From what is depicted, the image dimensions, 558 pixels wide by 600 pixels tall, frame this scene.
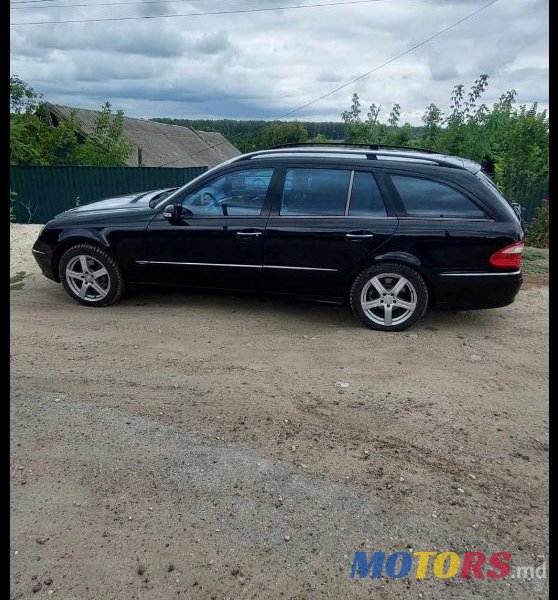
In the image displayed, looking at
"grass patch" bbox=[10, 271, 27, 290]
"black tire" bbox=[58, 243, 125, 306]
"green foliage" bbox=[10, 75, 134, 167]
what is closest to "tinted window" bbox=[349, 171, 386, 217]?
"black tire" bbox=[58, 243, 125, 306]

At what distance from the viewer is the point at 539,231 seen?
9.08 meters

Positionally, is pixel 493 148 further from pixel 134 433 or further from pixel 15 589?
pixel 15 589

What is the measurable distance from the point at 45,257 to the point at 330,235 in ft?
10.4

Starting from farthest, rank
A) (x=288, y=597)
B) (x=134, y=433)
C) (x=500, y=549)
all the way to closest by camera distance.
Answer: (x=134, y=433), (x=500, y=549), (x=288, y=597)

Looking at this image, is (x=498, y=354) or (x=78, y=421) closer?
(x=78, y=421)

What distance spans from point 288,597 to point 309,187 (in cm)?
368

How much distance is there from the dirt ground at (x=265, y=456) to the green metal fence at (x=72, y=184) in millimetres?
7614

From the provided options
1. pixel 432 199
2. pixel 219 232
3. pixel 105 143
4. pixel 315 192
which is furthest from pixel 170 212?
pixel 105 143

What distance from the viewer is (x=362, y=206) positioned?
4699mm

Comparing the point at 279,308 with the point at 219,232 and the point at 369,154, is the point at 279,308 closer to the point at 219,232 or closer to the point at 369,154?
the point at 219,232

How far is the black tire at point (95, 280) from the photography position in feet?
17.0

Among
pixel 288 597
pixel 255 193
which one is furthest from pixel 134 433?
pixel 255 193

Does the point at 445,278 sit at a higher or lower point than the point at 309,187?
lower

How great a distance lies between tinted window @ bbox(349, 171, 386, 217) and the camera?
4676 millimetres
